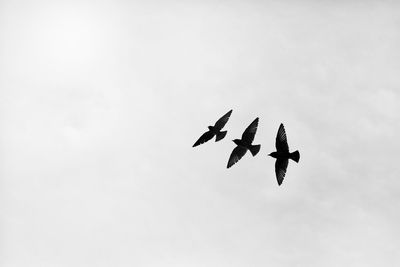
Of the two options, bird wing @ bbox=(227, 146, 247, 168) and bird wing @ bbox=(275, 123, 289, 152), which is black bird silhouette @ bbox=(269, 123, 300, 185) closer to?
bird wing @ bbox=(275, 123, 289, 152)

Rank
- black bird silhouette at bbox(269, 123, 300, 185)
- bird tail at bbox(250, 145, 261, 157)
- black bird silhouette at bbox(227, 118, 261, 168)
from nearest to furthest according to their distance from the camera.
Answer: black bird silhouette at bbox(269, 123, 300, 185)
bird tail at bbox(250, 145, 261, 157)
black bird silhouette at bbox(227, 118, 261, 168)

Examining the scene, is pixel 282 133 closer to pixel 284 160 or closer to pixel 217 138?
pixel 284 160

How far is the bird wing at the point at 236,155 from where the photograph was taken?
1223 inches

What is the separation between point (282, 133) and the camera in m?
29.3

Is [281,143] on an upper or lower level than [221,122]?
lower

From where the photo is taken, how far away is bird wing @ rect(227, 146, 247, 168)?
102 ft

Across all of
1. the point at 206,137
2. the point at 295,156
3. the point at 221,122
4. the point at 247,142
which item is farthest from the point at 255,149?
the point at 206,137

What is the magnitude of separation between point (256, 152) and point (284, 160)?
1.73 metres

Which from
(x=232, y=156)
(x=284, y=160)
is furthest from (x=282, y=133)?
(x=232, y=156)

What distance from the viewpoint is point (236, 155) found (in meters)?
31.2

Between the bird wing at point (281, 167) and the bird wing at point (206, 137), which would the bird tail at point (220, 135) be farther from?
the bird wing at point (281, 167)

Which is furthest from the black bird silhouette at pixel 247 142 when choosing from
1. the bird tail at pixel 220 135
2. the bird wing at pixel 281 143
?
the bird wing at pixel 281 143

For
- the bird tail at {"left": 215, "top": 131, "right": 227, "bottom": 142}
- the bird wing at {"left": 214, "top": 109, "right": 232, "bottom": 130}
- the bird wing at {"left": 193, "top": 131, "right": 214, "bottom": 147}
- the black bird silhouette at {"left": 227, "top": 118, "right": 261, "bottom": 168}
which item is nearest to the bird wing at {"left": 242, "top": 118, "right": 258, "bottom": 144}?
the black bird silhouette at {"left": 227, "top": 118, "right": 261, "bottom": 168}

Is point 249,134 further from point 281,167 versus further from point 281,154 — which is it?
point 281,167
